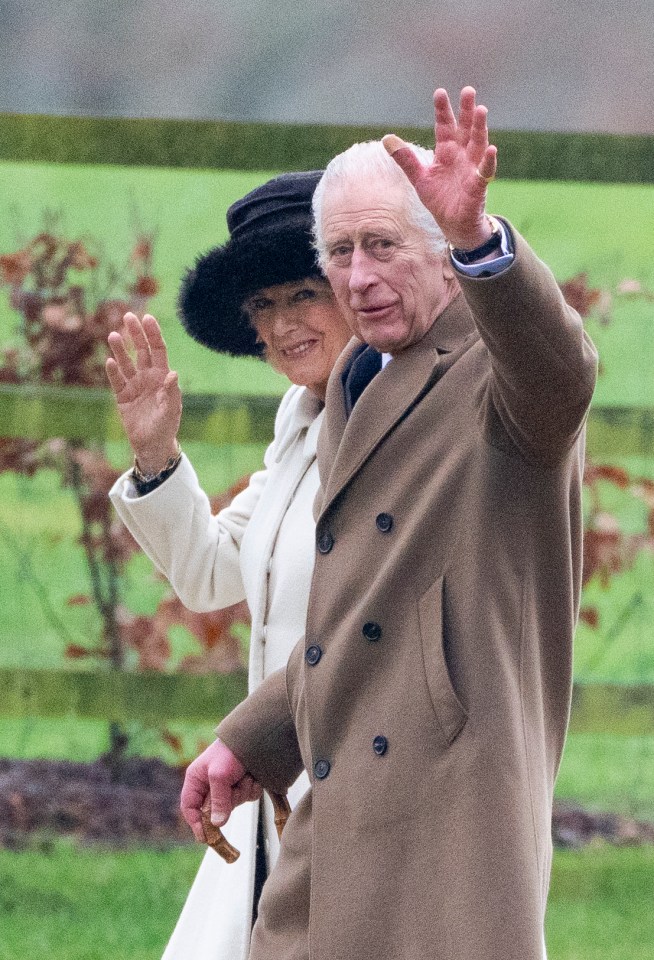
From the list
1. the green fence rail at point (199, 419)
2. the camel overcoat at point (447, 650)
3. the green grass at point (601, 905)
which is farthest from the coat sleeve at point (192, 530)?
the green grass at point (601, 905)

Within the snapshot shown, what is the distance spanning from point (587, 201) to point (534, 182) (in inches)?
6.2

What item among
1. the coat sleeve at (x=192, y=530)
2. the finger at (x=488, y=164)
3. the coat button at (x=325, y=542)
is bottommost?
the coat button at (x=325, y=542)

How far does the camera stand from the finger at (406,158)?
1.93 meters

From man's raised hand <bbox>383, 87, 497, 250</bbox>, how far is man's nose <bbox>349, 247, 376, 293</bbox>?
0.29 m

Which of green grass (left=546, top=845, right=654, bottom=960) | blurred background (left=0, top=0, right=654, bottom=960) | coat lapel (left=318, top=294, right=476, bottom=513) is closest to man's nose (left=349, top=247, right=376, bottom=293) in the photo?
coat lapel (left=318, top=294, right=476, bottom=513)

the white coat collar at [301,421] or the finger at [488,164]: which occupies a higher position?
the finger at [488,164]

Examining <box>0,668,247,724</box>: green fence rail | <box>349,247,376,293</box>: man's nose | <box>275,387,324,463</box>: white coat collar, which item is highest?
<box>349,247,376,293</box>: man's nose

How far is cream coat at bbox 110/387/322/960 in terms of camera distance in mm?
2857

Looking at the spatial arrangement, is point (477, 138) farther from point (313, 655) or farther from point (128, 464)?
point (128, 464)

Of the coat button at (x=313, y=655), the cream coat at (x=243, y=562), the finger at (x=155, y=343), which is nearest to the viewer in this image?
the coat button at (x=313, y=655)

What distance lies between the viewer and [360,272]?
88.0 inches

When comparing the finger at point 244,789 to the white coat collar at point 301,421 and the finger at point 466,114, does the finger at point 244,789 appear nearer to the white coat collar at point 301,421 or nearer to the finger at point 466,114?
the white coat collar at point 301,421

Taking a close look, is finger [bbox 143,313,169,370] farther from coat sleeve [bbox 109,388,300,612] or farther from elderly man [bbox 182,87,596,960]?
elderly man [bbox 182,87,596,960]

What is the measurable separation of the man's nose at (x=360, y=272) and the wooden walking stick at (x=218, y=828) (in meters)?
0.81
